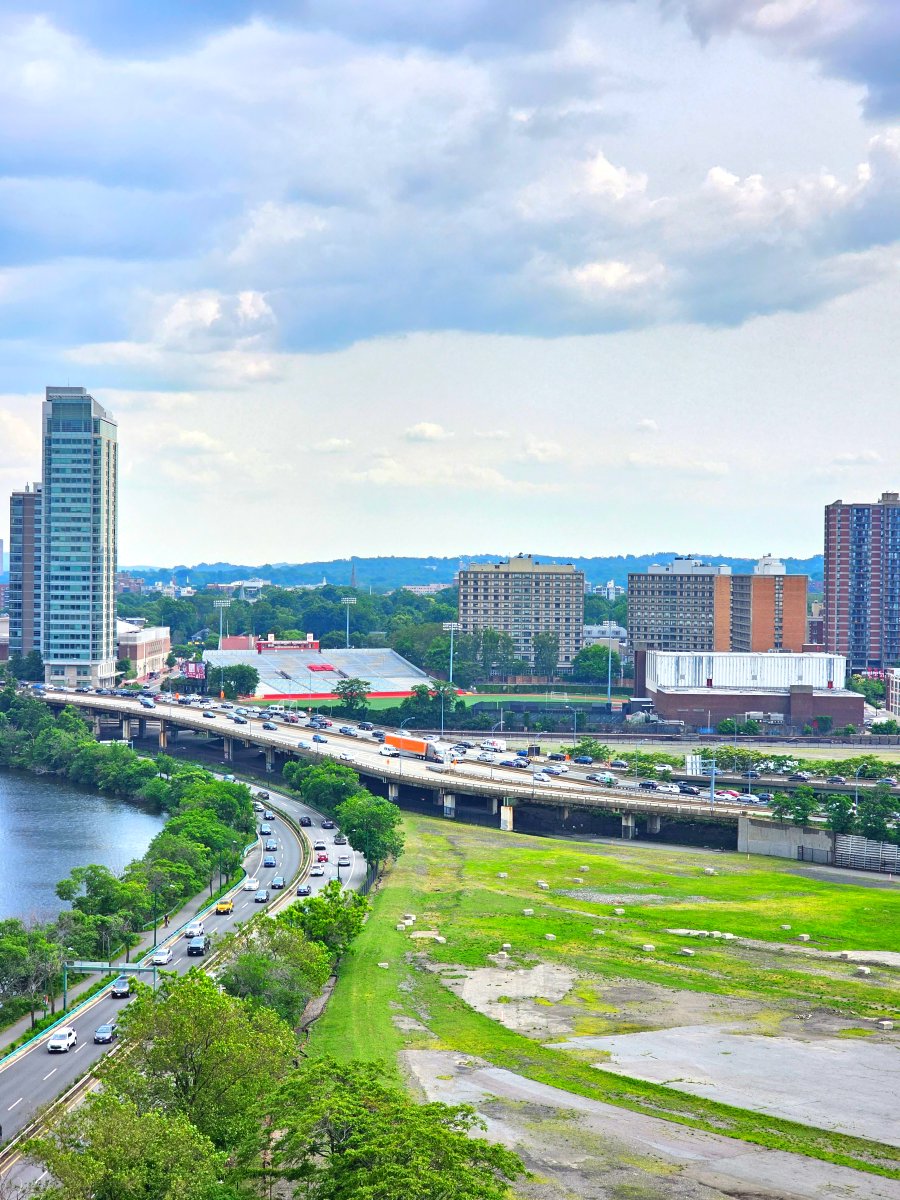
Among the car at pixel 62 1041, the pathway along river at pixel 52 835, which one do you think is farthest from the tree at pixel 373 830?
the car at pixel 62 1041

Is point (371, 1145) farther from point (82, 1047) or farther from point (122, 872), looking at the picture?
point (122, 872)

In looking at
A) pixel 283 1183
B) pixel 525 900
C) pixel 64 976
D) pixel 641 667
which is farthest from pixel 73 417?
pixel 283 1183

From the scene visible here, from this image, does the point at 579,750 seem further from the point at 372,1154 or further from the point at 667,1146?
the point at 372,1154

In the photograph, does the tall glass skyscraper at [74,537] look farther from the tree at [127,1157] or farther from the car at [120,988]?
the tree at [127,1157]

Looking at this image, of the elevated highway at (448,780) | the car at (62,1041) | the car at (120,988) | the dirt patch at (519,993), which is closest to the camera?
the car at (62,1041)

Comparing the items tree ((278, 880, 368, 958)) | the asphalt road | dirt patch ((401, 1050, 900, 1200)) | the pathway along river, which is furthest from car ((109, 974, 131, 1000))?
the pathway along river

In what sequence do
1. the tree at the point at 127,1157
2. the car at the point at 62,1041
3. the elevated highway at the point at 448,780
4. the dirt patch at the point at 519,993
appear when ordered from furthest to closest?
the elevated highway at the point at 448,780 < the dirt patch at the point at 519,993 < the car at the point at 62,1041 < the tree at the point at 127,1157

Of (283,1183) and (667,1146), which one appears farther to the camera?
(667,1146)
